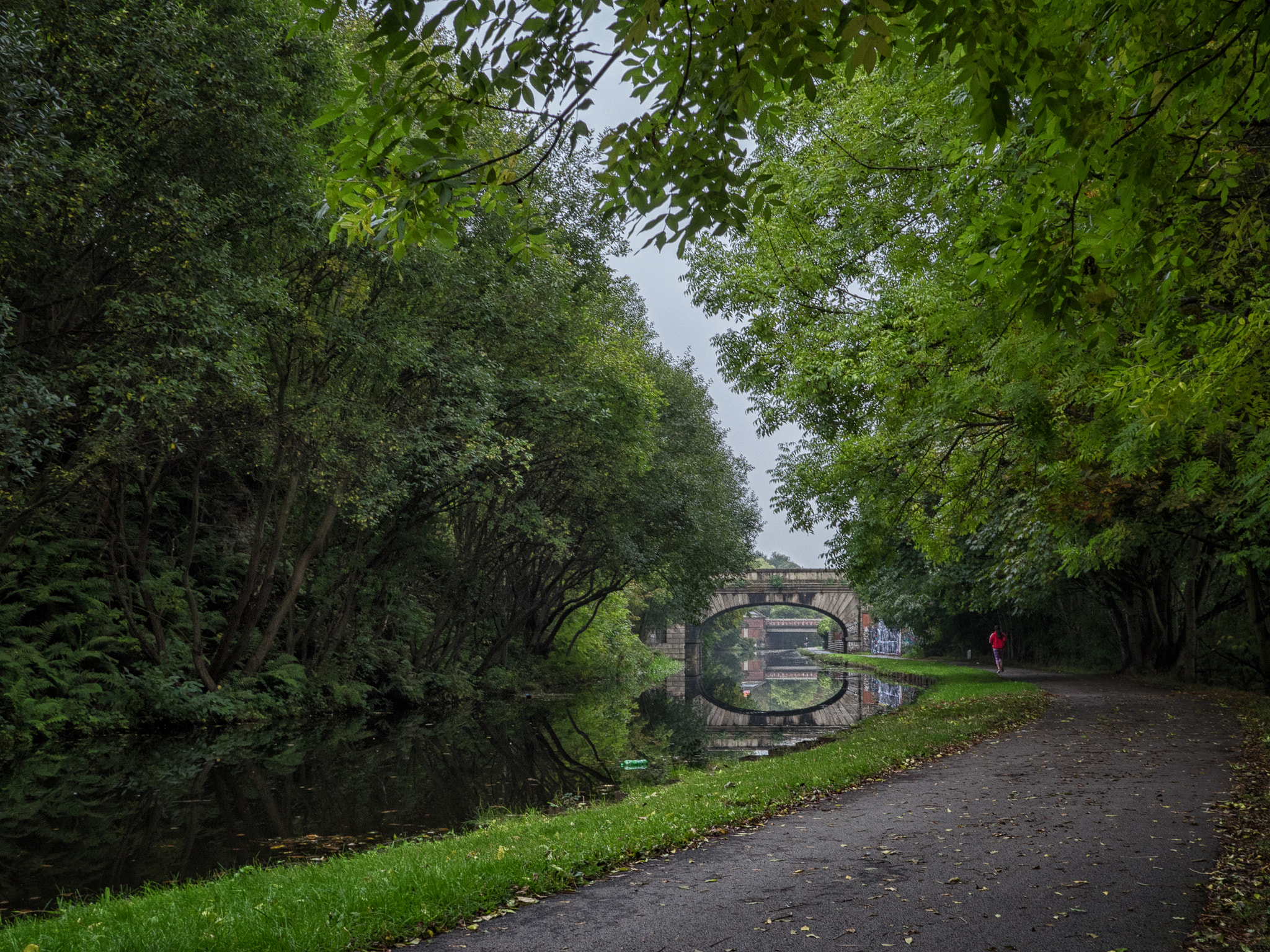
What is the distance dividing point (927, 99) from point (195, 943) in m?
9.84

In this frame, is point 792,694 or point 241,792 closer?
point 241,792

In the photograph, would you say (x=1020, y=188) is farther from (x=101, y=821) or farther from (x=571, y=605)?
(x=571, y=605)

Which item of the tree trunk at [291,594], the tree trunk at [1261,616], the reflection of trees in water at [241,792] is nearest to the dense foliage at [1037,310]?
the tree trunk at [1261,616]

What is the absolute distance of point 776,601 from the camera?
221 feet

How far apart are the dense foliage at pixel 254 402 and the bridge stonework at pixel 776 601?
3176 cm

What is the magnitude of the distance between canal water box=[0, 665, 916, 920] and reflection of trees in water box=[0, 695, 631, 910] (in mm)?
33

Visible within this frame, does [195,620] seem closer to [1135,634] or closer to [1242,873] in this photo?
[1242,873]

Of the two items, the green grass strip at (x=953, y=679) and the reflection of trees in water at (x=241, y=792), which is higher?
the green grass strip at (x=953, y=679)

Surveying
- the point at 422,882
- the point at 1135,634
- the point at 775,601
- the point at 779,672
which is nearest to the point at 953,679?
the point at 1135,634

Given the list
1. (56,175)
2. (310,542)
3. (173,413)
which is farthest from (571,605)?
(56,175)

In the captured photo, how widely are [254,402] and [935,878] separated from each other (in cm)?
1292

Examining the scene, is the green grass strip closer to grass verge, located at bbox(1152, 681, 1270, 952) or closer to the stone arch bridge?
grass verge, located at bbox(1152, 681, 1270, 952)

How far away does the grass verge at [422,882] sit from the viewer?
4.71 m

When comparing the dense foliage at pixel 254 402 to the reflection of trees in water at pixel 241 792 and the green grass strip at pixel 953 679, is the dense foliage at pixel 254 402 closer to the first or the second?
the reflection of trees in water at pixel 241 792
